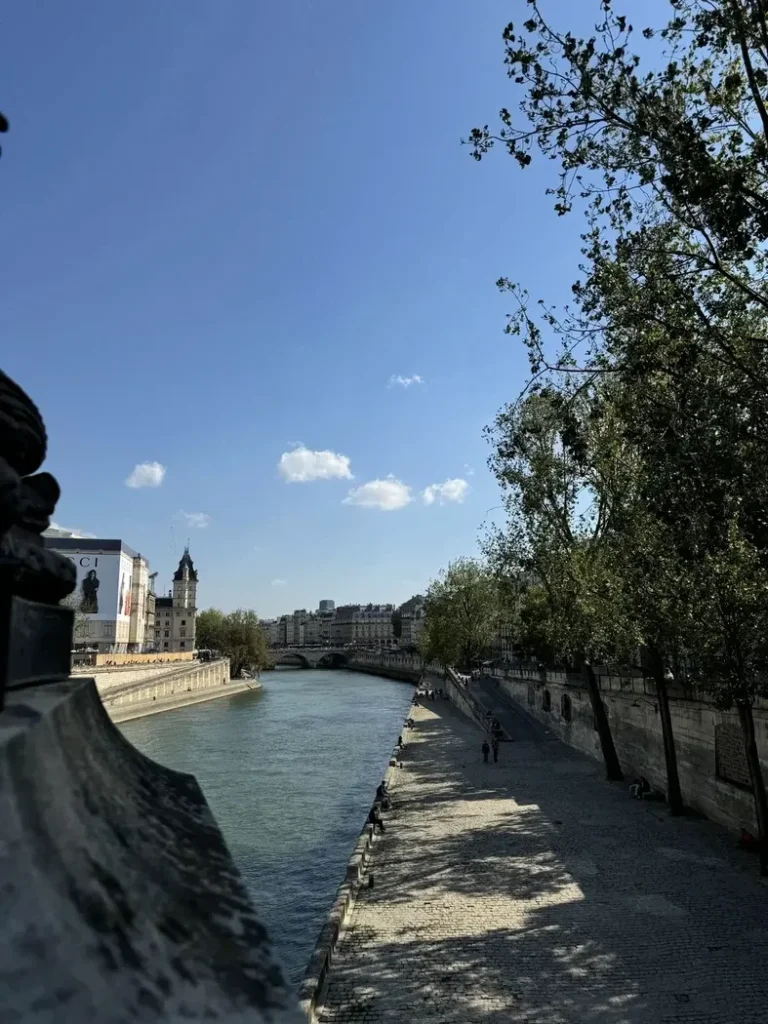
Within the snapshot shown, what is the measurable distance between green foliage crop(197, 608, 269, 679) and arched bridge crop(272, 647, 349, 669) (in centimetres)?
2298

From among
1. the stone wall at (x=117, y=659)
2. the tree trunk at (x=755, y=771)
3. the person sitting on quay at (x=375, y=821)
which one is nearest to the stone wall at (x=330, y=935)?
the person sitting on quay at (x=375, y=821)

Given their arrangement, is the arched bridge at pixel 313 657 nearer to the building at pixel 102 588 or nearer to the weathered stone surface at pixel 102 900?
the building at pixel 102 588

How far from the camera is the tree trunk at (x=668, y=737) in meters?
19.0

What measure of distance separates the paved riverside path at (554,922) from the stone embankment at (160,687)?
26.0 meters

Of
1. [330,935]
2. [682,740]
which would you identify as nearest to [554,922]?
[330,935]

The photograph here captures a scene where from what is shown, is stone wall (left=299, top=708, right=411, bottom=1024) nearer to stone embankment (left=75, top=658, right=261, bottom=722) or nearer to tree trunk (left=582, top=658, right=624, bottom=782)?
tree trunk (left=582, top=658, right=624, bottom=782)

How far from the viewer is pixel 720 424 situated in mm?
10773

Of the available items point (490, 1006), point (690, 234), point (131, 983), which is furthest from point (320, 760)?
point (131, 983)

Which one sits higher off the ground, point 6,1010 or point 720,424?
point 720,424

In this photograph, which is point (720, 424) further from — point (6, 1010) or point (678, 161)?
point (6, 1010)

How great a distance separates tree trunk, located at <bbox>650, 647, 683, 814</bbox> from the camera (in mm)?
18953

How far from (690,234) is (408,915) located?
11384mm

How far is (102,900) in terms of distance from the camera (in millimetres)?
1706

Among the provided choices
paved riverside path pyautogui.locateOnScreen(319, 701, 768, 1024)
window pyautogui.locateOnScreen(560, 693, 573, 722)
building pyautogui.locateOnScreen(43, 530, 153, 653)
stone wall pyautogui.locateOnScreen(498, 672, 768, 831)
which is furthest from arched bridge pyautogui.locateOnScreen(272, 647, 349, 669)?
paved riverside path pyautogui.locateOnScreen(319, 701, 768, 1024)
